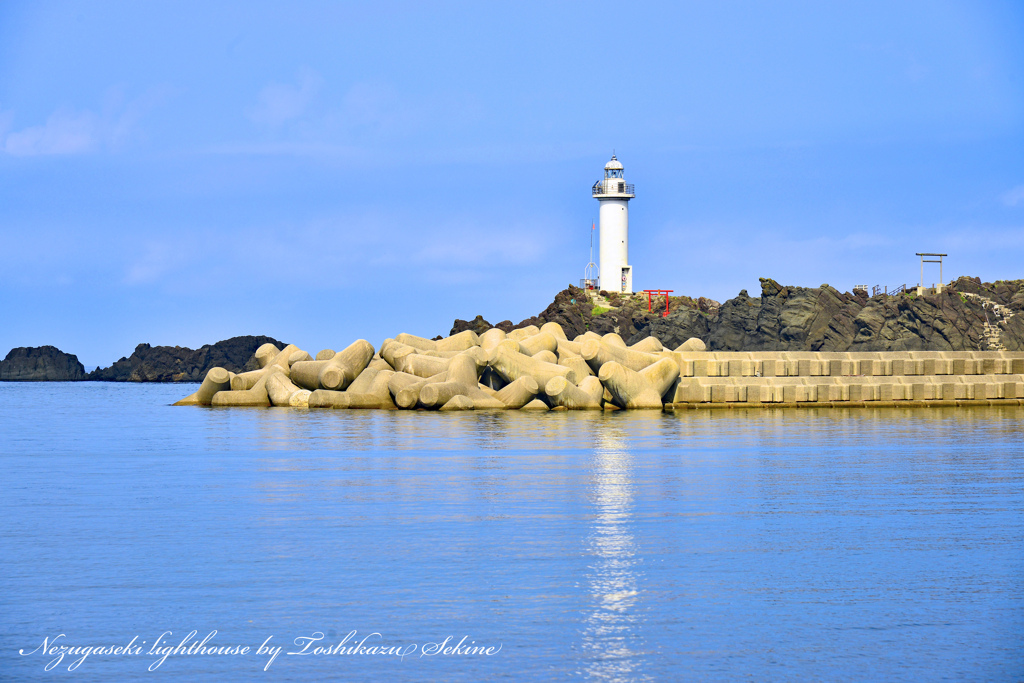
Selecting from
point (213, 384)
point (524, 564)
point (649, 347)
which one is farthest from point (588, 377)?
point (524, 564)

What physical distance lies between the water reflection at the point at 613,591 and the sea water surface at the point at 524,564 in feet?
0.08

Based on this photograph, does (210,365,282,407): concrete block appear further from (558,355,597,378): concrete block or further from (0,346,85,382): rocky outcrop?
(0,346,85,382): rocky outcrop

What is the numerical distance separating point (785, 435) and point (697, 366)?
10.0m

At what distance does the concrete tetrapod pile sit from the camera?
98.5 ft

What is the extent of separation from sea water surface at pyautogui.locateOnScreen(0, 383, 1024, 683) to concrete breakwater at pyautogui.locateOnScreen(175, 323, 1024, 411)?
1193 cm

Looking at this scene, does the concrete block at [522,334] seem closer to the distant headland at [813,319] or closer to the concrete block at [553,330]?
the concrete block at [553,330]

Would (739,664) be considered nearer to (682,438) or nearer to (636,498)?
(636,498)

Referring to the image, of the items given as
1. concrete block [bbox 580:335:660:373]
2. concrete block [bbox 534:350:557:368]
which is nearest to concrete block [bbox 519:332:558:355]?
concrete block [bbox 534:350:557:368]

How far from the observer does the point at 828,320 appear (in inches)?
2466

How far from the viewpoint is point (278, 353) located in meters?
38.0

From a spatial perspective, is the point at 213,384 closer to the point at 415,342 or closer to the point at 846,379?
the point at 415,342

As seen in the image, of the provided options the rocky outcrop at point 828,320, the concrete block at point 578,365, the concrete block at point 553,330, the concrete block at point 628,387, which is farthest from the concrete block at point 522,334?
the rocky outcrop at point 828,320

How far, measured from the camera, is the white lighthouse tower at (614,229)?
2896 inches

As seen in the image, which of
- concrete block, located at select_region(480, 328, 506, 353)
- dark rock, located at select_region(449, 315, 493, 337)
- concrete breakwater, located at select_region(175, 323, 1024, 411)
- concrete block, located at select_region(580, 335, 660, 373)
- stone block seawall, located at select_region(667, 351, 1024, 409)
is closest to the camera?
concrete breakwater, located at select_region(175, 323, 1024, 411)
